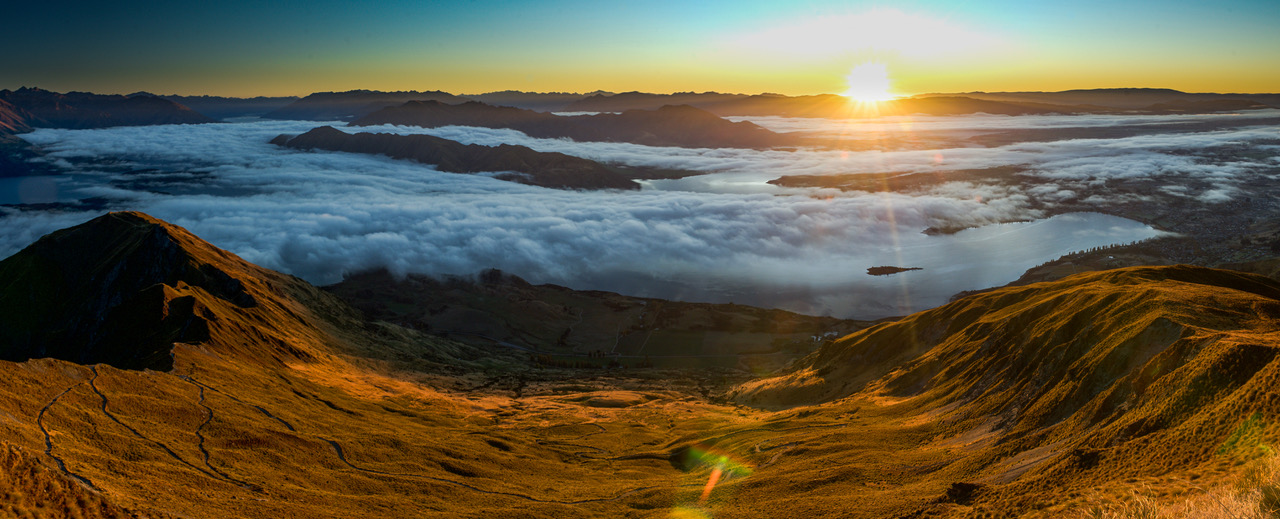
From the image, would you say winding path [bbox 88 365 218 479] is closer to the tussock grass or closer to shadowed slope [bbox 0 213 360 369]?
shadowed slope [bbox 0 213 360 369]

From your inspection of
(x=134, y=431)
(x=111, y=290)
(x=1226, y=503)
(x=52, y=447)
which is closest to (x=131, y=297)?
(x=111, y=290)

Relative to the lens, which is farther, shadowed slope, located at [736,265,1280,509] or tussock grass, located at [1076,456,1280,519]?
shadowed slope, located at [736,265,1280,509]

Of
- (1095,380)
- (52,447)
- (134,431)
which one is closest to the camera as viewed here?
(52,447)

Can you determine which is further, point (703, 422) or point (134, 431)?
point (703, 422)

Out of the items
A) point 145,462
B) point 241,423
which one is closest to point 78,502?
point 145,462

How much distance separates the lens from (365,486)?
179ft

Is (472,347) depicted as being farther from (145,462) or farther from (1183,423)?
(1183,423)

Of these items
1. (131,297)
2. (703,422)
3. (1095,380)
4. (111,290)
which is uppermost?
(1095,380)

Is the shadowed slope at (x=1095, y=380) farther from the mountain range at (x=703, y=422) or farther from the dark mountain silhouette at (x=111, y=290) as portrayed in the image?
the dark mountain silhouette at (x=111, y=290)

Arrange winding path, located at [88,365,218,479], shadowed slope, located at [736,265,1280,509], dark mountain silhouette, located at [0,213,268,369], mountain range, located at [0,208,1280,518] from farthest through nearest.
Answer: dark mountain silhouette, located at [0,213,268,369], winding path, located at [88,365,218,479], mountain range, located at [0,208,1280,518], shadowed slope, located at [736,265,1280,509]

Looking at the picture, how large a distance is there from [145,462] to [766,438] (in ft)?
181

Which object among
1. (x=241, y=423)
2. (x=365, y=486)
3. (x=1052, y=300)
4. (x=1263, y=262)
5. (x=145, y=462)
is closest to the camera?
(x=145, y=462)

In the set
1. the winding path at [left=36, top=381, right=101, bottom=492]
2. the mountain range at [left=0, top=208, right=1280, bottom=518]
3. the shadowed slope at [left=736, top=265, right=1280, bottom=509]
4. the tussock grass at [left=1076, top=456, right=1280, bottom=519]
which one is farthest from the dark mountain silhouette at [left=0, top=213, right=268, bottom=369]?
the tussock grass at [left=1076, top=456, right=1280, bottom=519]

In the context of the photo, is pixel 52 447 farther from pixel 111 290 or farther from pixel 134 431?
pixel 111 290
